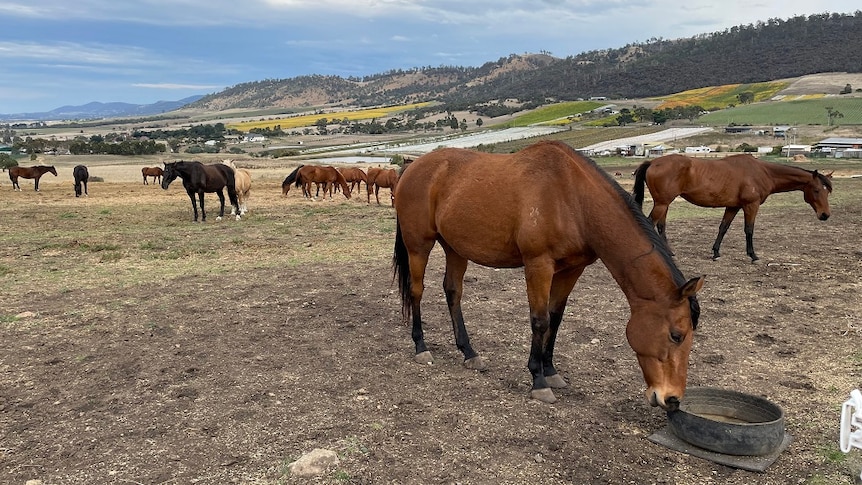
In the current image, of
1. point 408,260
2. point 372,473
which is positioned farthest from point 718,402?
point 408,260

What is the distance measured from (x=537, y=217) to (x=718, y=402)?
6.84 feet

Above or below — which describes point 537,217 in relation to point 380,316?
above

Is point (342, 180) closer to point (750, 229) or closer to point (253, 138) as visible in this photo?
point (750, 229)

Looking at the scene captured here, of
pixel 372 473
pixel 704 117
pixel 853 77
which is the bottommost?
pixel 372 473

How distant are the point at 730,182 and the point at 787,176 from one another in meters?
1.26

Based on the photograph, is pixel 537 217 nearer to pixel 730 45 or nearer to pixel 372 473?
pixel 372 473

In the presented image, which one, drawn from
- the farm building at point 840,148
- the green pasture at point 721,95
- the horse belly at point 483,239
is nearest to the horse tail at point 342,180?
the horse belly at point 483,239

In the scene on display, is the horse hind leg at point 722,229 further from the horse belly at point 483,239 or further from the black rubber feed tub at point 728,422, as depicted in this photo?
the horse belly at point 483,239

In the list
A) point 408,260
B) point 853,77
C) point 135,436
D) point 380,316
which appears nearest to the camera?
point 135,436

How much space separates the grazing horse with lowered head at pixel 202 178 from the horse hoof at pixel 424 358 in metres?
12.8

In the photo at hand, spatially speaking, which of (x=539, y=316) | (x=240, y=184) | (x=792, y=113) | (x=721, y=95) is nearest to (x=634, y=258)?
(x=539, y=316)

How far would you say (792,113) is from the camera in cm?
7894

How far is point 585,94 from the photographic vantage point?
484 ft

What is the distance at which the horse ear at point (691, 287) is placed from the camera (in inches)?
145
